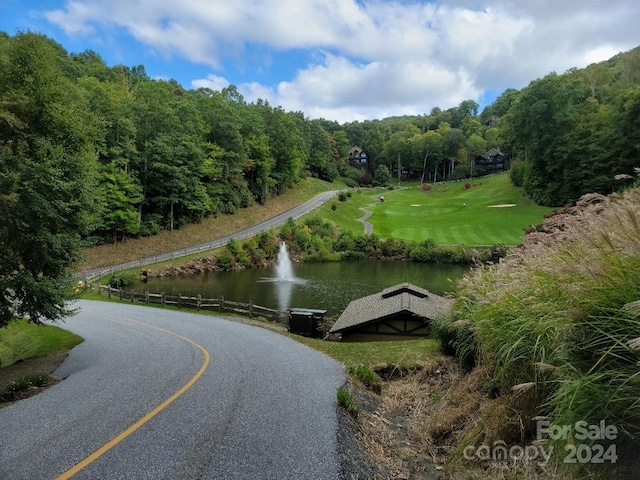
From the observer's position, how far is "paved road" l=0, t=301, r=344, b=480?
200 inches

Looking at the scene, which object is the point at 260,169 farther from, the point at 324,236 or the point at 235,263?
the point at 235,263

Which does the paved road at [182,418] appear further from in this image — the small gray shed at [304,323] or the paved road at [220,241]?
the paved road at [220,241]

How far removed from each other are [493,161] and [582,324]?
392ft

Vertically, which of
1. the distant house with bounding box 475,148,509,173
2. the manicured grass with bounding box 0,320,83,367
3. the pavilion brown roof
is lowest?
the manicured grass with bounding box 0,320,83,367

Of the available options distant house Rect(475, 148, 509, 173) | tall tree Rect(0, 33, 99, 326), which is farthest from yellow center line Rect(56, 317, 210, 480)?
distant house Rect(475, 148, 509, 173)

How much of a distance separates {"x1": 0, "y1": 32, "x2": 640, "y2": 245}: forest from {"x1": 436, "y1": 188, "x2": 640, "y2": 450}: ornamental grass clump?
10.9 m

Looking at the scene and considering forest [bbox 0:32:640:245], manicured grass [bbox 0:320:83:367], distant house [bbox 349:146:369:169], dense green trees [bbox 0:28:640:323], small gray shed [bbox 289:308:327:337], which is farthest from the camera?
distant house [bbox 349:146:369:169]

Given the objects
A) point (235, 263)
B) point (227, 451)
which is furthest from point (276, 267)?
→ point (227, 451)

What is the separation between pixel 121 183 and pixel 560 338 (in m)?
42.8

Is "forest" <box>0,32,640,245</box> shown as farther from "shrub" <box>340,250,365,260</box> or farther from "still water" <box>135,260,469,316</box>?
"shrub" <box>340,250,365,260</box>

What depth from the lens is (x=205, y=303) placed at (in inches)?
1044

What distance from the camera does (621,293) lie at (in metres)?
3.68

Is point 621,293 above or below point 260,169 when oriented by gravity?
below

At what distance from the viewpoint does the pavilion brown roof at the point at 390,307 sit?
16.4 m
